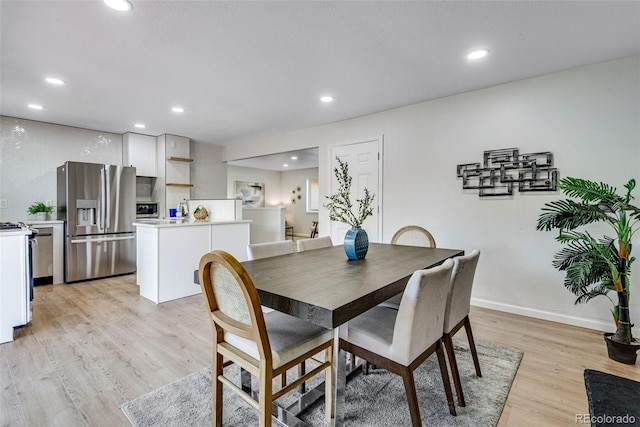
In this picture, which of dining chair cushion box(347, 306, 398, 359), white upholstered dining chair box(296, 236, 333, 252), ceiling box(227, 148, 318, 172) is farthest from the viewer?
ceiling box(227, 148, 318, 172)

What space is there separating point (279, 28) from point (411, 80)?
1.54 meters

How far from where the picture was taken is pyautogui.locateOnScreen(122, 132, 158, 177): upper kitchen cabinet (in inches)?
210

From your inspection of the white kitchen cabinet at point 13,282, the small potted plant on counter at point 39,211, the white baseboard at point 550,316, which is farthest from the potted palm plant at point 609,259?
the small potted plant on counter at point 39,211

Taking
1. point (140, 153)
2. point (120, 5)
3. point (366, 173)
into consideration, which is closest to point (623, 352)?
point (366, 173)

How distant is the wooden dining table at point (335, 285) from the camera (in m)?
1.17

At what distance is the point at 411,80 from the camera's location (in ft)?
10.2

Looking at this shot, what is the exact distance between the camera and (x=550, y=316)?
9.78 ft

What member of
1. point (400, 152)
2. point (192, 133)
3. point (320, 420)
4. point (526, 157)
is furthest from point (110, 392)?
point (192, 133)

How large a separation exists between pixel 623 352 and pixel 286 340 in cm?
252

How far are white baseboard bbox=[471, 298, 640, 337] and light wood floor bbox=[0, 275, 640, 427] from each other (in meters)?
0.08

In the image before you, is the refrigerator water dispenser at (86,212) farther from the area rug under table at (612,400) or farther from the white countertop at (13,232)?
the area rug under table at (612,400)

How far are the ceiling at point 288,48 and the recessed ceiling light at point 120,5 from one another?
6 cm

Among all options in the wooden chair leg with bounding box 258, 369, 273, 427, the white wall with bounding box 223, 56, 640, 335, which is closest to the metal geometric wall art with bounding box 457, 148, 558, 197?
the white wall with bounding box 223, 56, 640, 335

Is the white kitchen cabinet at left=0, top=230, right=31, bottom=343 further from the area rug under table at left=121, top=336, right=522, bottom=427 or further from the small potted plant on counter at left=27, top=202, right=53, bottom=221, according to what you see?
the small potted plant on counter at left=27, top=202, right=53, bottom=221
